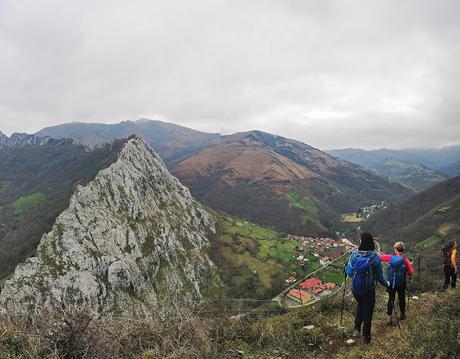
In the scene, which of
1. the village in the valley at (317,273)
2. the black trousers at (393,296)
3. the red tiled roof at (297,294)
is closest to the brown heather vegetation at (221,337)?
the black trousers at (393,296)

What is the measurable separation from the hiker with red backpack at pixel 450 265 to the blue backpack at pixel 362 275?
29.8 feet

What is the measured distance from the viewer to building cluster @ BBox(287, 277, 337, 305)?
84.7 metres

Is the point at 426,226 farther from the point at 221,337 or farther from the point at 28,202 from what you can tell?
the point at 28,202

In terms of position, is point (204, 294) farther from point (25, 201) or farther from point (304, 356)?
point (25, 201)

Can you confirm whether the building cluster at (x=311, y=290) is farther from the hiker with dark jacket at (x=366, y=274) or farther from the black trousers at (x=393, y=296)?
the hiker with dark jacket at (x=366, y=274)

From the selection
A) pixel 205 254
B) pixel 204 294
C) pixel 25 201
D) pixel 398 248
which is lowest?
pixel 204 294

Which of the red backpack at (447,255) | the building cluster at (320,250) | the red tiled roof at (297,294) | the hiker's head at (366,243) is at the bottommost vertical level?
the red tiled roof at (297,294)

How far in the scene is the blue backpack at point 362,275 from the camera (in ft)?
29.1

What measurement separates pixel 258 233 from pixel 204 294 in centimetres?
6736

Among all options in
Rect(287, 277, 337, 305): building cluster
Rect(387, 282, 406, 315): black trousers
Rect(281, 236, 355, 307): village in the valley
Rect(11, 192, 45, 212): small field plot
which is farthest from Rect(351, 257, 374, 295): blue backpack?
Rect(11, 192, 45, 212): small field plot

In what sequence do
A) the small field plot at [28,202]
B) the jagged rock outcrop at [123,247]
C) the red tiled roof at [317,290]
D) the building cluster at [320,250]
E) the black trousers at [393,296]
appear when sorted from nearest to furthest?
the black trousers at [393,296] < the jagged rock outcrop at [123,247] < the red tiled roof at [317,290] < the building cluster at [320,250] < the small field plot at [28,202]

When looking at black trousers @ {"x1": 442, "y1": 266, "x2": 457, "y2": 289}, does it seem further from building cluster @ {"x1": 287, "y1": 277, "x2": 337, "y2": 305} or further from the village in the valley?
building cluster @ {"x1": 287, "y1": 277, "x2": 337, "y2": 305}

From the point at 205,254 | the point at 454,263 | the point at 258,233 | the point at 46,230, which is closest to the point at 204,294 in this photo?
the point at 205,254

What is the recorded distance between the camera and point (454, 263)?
15242 mm
